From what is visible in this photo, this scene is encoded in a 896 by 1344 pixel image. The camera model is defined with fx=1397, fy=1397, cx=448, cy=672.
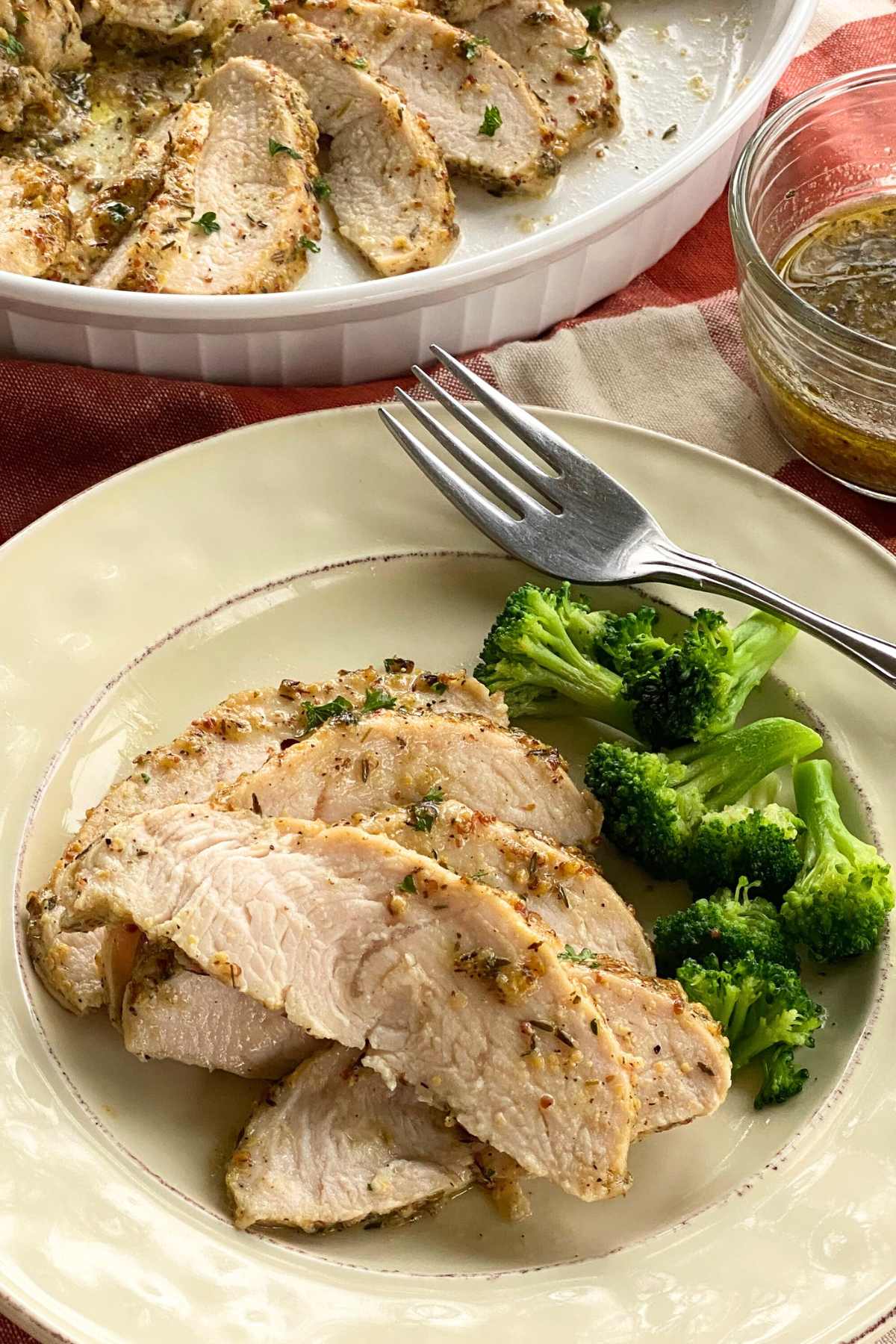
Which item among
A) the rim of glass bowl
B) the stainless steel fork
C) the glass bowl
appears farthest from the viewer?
the glass bowl

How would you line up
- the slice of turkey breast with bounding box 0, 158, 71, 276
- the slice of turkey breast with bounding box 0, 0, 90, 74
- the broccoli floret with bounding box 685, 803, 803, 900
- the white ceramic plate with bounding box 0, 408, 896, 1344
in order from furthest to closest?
the slice of turkey breast with bounding box 0, 0, 90, 74 → the slice of turkey breast with bounding box 0, 158, 71, 276 → the broccoli floret with bounding box 685, 803, 803, 900 → the white ceramic plate with bounding box 0, 408, 896, 1344

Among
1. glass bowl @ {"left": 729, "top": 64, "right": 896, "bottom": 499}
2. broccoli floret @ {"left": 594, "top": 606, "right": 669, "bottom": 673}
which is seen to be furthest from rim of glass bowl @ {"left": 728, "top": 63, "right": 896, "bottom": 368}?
broccoli floret @ {"left": 594, "top": 606, "right": 669, "bottom": 673}

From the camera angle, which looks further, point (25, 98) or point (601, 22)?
point (601, 22)

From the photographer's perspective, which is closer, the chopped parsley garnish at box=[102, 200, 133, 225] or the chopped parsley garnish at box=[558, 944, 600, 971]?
the chopped parsley garnish at box=[558, 944, 600, 971]

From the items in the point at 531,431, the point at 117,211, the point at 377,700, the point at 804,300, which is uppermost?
the point at 804,300

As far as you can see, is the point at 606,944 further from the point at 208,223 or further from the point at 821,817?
the point at 208,223

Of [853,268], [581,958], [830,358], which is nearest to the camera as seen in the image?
[581,958]

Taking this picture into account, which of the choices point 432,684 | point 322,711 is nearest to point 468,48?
point 432,684

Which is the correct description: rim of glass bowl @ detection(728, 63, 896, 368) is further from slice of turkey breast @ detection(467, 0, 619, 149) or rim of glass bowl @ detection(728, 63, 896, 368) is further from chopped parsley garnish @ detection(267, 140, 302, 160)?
chopped parsley garnish @ detection(267, 140, 302, 160)
